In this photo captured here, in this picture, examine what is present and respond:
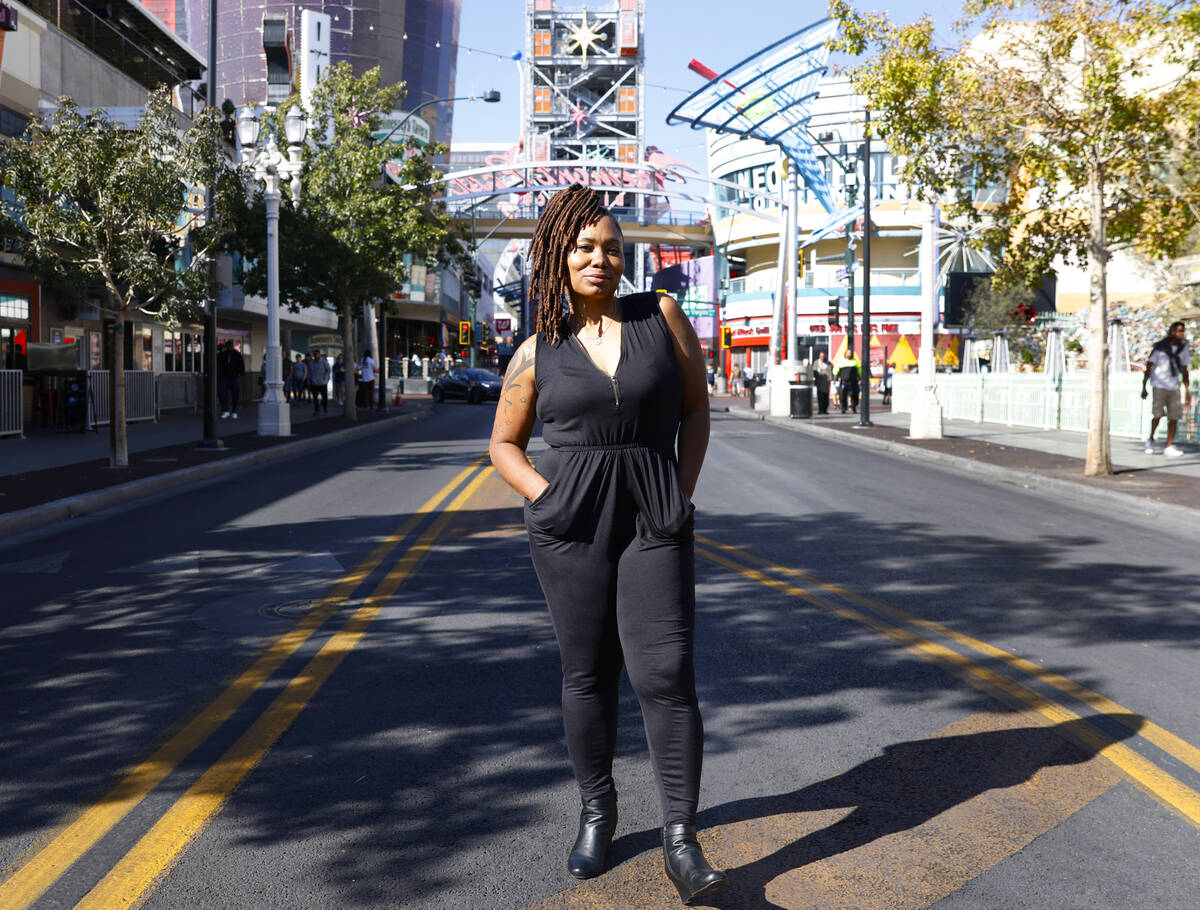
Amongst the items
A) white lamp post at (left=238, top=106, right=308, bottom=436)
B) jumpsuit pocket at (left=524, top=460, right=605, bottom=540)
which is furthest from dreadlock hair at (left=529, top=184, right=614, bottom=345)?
white lamp post at (left=238, top=106, right=308, bottom=436)

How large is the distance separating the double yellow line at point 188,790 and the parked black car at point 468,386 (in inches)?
1653

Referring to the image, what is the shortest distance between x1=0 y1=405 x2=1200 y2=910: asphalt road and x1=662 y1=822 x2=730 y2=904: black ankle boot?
0.12 meters

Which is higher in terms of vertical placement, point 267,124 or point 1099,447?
point 267,124

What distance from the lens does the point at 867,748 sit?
4598 mm

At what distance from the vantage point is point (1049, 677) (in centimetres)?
564

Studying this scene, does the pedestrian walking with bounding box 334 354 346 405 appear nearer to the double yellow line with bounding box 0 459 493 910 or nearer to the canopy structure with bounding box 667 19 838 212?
the canopy structure with bounding box 667 19 838 212

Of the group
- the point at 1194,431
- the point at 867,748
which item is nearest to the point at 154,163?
the point at 867,748

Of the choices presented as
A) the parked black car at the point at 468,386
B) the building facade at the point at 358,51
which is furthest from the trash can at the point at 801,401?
the building facade at the point at 358,51

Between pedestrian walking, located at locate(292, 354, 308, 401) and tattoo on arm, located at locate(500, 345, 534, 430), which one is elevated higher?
pedestrian walking, located at locate(292, 354, 308, 401)

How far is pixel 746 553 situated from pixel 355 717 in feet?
16.1

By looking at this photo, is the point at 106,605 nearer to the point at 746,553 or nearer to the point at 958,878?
the point at 746,553

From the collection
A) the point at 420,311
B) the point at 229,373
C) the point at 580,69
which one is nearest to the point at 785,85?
the point at 229,373

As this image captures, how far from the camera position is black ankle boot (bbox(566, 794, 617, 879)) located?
3.44 meters

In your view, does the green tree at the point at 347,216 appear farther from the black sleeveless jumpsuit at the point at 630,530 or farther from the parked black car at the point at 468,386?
the black sleeveless jumpsuit at the point at 630,530
